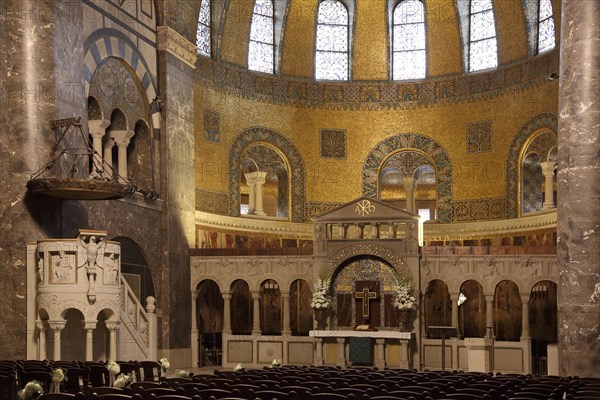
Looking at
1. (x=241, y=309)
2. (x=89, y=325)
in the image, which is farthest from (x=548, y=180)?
(x=89, y=325)

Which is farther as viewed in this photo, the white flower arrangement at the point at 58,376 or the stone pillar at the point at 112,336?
the stone pillar at the point at 112,336

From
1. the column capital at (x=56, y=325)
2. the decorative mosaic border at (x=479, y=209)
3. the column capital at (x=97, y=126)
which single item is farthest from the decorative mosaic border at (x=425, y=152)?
the column capital at (x=56, y=325)

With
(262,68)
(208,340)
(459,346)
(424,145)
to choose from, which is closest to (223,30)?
(262,68)

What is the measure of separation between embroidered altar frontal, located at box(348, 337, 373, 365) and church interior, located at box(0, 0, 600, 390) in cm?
7

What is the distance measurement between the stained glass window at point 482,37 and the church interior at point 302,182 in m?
0.09

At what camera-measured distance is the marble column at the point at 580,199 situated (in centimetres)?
2090

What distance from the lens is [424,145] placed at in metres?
39.1

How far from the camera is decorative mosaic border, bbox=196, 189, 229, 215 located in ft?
115

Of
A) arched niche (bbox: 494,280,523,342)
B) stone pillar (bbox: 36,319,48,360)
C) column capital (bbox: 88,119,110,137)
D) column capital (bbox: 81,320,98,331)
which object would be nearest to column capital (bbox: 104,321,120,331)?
column capital (bbox: 81,320,98,331)

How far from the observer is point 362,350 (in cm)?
3020

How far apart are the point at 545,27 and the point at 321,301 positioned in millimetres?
14357

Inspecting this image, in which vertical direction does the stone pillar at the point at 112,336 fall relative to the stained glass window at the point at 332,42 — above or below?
below

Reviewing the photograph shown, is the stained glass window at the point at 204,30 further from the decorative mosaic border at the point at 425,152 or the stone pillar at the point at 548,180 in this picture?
the stone pillar at the point at 548,180

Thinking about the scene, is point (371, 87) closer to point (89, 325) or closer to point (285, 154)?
point (285, 154)
